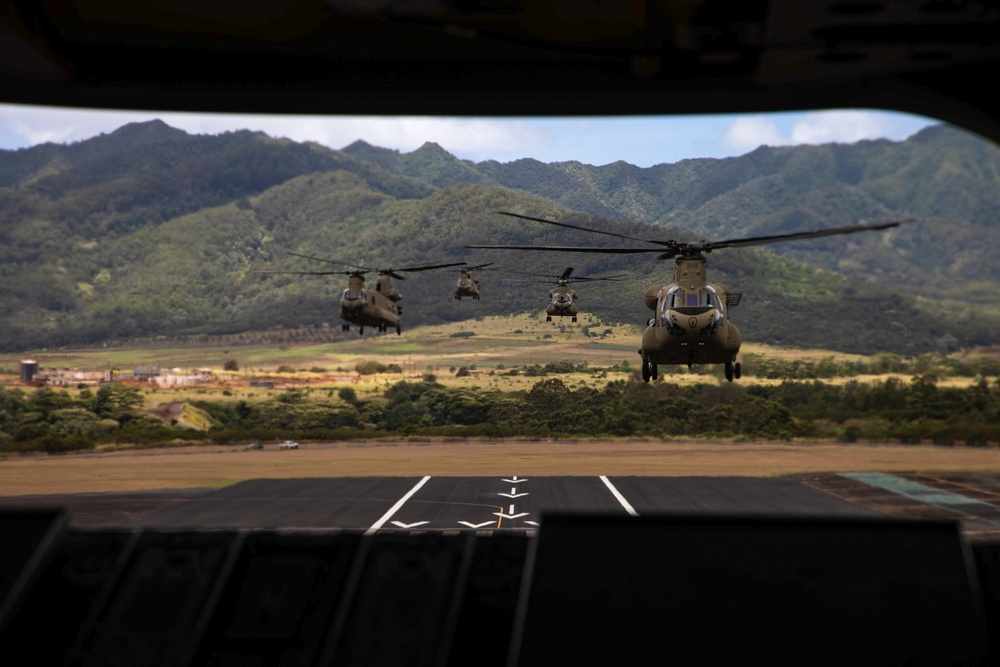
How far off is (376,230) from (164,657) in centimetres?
2400

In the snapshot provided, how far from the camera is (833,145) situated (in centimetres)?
2197

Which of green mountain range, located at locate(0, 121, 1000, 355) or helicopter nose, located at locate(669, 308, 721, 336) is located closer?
helicopter nose, located at locate(669, 308, 721, 336)

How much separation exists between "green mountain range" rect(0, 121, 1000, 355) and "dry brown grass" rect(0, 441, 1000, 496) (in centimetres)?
1307

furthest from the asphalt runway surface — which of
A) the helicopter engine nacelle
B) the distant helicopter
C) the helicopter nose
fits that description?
the helicopter nose

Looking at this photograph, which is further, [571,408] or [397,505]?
[397,505]

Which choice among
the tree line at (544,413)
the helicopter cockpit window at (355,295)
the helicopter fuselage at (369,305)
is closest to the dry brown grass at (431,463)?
the tree line at (544,413)

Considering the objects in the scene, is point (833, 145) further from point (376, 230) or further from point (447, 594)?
point (447, 594)

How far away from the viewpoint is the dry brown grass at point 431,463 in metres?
54.4

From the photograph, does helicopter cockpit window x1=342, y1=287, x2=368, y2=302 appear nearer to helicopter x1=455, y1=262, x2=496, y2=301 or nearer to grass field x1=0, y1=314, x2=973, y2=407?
grass field x1=0, y1=314, x2=973, y2=407

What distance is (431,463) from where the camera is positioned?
62.1 meters

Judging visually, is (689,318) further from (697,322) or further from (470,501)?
(470,501)

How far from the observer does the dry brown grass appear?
5441cm

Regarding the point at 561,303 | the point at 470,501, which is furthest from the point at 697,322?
the point at 470,501

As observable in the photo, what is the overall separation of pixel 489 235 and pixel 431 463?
42278 mm
